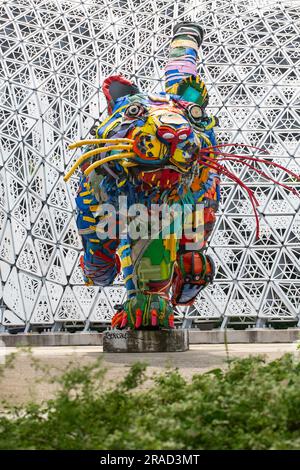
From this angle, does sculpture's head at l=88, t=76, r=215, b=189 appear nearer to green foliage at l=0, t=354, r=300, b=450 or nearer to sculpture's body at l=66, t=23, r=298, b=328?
sculpture's body at l=66, t=23, r=298, b=328

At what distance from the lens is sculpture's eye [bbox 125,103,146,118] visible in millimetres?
14047

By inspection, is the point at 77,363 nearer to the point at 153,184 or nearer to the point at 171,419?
the point at 171,419

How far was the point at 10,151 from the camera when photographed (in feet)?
102

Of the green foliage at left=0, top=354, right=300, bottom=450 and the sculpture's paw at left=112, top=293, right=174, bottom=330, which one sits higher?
the sculpture's paw at left=112, top=293, right=174, bottom=330

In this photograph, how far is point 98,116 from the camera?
105 ft

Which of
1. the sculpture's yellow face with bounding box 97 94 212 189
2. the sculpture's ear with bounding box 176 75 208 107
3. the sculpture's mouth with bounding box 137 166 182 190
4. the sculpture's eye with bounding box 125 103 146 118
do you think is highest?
the sculpture's ear with bounding box 176 75 208 107

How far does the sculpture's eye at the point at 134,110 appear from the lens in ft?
46.1

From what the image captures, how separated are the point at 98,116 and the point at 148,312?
60.9 feet

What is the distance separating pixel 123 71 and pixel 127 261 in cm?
1941

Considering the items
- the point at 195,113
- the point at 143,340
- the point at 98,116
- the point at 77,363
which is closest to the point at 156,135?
the point at 195,113

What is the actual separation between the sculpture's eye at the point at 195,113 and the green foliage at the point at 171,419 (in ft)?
28.6

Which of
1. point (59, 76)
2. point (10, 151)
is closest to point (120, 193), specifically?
point (10, 151)
